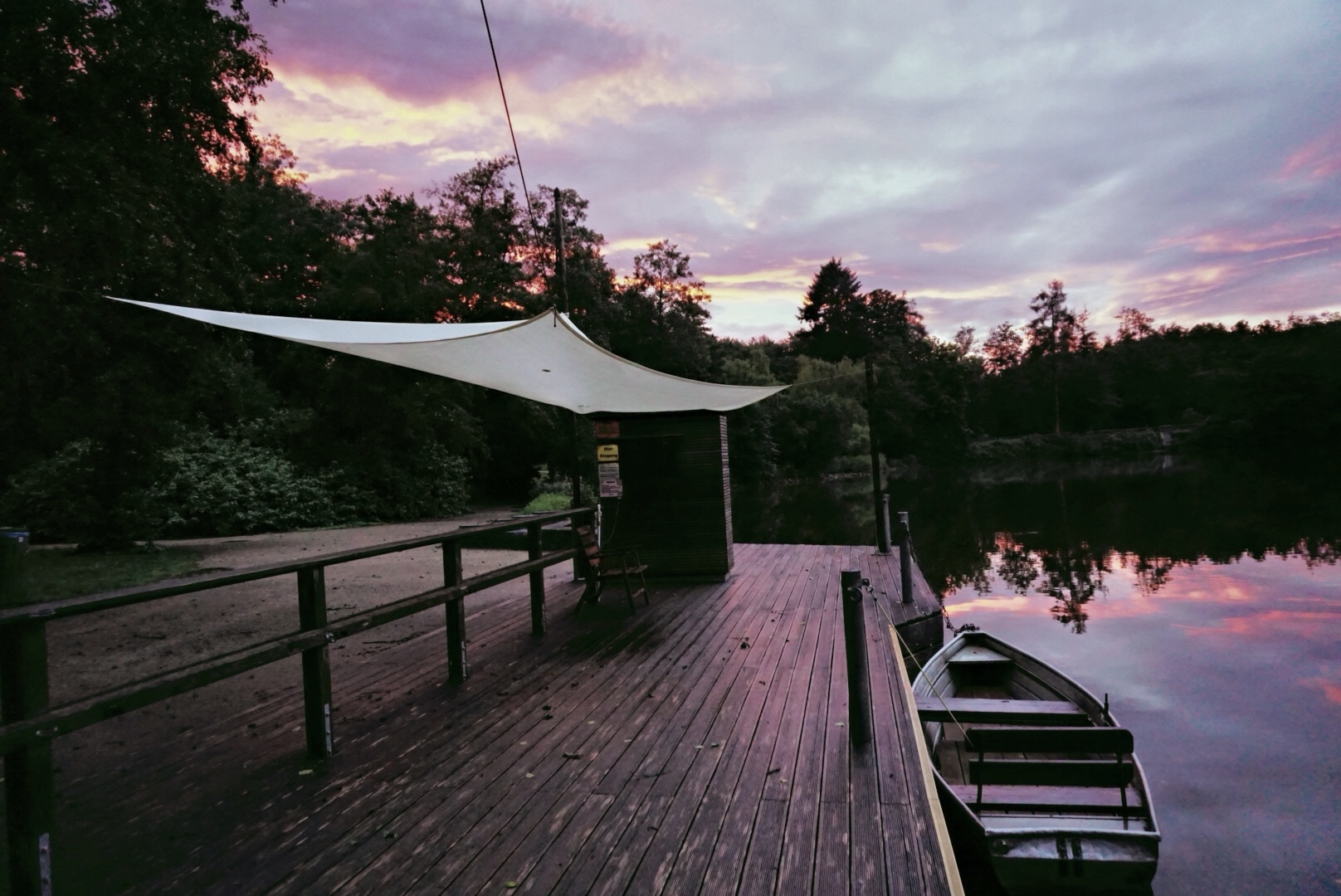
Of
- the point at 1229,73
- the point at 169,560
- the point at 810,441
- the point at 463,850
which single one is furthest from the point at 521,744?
the point at 810,441

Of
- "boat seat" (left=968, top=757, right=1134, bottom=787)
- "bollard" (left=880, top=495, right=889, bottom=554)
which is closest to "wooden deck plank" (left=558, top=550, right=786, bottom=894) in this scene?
"boat seat" (left=968, top=757, right=1134, bottom=787)

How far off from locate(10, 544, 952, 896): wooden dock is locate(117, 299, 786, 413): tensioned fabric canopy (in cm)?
203

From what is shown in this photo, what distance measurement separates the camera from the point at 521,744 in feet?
9.26

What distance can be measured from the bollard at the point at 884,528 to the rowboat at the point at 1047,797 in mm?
4481

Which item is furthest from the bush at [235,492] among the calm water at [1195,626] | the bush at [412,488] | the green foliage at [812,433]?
the green foliage at [812,433]

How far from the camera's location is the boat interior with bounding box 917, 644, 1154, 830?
276cm

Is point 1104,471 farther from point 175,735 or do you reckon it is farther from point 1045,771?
point 175,735

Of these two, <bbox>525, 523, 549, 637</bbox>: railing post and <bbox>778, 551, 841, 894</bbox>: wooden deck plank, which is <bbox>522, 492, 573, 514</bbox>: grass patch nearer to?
<bbox>525, 523, 549, 637</bbox>: railing post

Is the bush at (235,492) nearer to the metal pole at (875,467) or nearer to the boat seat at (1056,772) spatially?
the metal pole at (875,467)

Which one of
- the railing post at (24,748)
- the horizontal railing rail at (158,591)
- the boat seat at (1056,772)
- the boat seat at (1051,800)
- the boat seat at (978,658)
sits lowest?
the boat seat at (1051,800)

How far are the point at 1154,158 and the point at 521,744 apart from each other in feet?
56.5

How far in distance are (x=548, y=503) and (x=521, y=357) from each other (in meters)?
11.1

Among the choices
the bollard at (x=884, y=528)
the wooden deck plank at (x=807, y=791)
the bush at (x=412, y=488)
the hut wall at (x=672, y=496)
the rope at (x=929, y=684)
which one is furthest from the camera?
the bush at (x=412, y=488)

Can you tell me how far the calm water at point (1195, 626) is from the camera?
12.7 feet
